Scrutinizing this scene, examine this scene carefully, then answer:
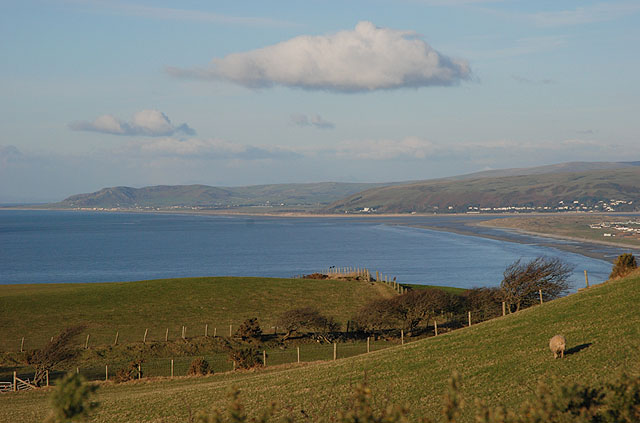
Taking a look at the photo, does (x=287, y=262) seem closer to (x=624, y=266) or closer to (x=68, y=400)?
(x=624, y=266)

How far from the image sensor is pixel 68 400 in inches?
387

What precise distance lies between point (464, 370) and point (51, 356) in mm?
27203

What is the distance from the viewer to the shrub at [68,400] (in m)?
9.83

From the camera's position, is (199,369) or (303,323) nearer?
(199,369)

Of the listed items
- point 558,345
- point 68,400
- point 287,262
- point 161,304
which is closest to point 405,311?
point 161,304

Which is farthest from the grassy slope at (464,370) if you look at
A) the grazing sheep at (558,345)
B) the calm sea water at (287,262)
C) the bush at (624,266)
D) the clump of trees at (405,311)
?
the calm sea water at (287,262)

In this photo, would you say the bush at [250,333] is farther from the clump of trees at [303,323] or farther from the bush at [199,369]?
the bush at [199,369]

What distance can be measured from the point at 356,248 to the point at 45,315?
5841 inches

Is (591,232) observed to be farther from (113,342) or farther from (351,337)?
(113,342)

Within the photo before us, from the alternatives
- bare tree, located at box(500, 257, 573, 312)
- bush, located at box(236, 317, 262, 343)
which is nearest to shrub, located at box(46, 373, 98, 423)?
bush, located at box(236, 317, 262, 343)

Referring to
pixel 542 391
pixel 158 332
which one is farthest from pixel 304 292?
pixel 542 391

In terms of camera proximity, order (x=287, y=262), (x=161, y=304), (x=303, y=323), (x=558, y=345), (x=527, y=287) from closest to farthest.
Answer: (x=558, y=345)
(x=527, y=287)
(x=303, y=323)
(x=161, y=304)
(x=287, y=262)

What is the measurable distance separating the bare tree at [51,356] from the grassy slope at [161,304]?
7.09 meters

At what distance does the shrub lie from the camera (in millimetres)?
9828
